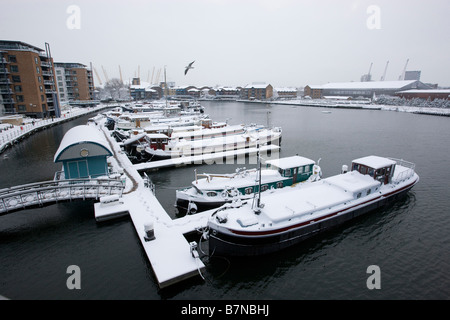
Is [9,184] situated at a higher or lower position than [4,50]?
lower

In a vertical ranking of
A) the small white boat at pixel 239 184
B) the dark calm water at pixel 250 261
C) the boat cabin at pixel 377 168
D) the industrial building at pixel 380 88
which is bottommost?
the dark calm water at pixel 250 261

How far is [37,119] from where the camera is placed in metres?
73.3

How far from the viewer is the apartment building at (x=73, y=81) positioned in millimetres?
117125

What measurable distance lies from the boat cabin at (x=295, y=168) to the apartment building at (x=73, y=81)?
4940 inches

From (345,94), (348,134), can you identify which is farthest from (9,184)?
(345,94)

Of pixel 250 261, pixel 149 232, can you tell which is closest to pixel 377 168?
pixel 250 261

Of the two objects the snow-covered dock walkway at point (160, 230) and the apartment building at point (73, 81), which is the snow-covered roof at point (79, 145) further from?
the apartment building at point (73, 81)

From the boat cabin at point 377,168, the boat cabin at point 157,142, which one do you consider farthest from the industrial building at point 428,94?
the boat cabin at point 157,142

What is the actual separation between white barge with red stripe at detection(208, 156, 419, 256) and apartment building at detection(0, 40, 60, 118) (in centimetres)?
7968

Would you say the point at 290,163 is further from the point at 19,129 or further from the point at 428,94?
the point at 428,94
